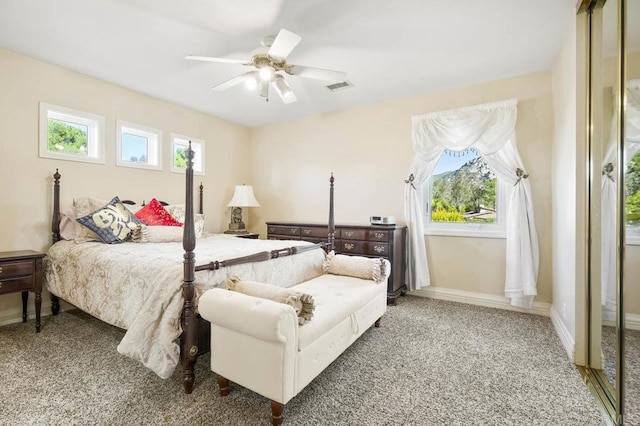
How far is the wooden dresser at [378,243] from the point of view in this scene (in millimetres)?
3641

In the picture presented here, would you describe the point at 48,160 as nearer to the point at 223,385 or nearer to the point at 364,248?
the point at 223,385

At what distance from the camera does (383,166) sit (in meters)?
4.23

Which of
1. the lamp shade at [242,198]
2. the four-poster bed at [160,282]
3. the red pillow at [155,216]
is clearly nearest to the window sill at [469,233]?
the four-poster bed at [160,282]

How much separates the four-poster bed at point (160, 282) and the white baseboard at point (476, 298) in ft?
5.60

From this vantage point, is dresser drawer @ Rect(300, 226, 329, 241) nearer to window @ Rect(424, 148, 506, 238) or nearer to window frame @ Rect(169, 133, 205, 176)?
window @ Rect(424, 148, 506, 238)

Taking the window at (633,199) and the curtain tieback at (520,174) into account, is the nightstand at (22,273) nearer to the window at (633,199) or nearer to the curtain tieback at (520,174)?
the window at (633,199)

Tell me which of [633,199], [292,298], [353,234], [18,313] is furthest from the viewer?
[353,234]

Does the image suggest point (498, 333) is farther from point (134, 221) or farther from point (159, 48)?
point (159, 48)

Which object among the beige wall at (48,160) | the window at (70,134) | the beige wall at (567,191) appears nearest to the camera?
the beige wall at (567,191)

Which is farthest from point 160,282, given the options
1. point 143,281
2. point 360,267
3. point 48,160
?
point 48,160

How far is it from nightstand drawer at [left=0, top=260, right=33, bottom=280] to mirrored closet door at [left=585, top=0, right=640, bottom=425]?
4.45 m

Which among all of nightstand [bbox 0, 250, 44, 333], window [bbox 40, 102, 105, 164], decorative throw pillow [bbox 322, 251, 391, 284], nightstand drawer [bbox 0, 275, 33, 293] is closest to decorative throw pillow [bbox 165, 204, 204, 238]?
window [bbox 40, 102, 105, 164]

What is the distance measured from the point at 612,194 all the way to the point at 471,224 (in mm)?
1924

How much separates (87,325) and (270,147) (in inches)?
142
